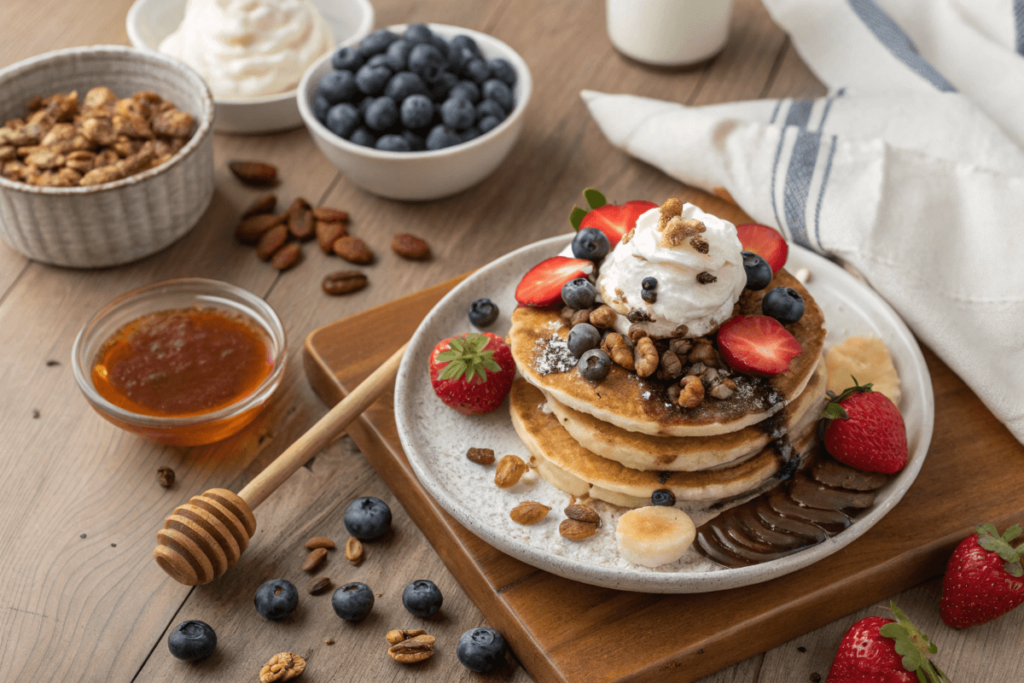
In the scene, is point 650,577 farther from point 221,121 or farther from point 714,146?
point 221,121

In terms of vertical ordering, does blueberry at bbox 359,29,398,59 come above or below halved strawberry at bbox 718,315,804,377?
below

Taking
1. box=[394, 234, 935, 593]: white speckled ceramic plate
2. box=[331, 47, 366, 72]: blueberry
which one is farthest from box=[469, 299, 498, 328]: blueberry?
box=[331, 47, 366, 72]: blueberry

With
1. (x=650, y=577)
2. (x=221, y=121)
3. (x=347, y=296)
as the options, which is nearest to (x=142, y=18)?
(x=221, y=121)

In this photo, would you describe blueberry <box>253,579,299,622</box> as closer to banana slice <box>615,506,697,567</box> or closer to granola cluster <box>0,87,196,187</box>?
banana slice <box>615,506,697,567</box>

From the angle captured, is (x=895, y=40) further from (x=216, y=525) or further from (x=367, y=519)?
(x=216, y=525)

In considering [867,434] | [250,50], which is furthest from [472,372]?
[250,50]

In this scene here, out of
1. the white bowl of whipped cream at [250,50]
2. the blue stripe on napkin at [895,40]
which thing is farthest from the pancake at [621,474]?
the white bowl of whipped cream at [250,50]

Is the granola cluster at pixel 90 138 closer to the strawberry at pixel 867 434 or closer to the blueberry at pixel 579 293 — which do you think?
the blueberry at pixel 579 293
